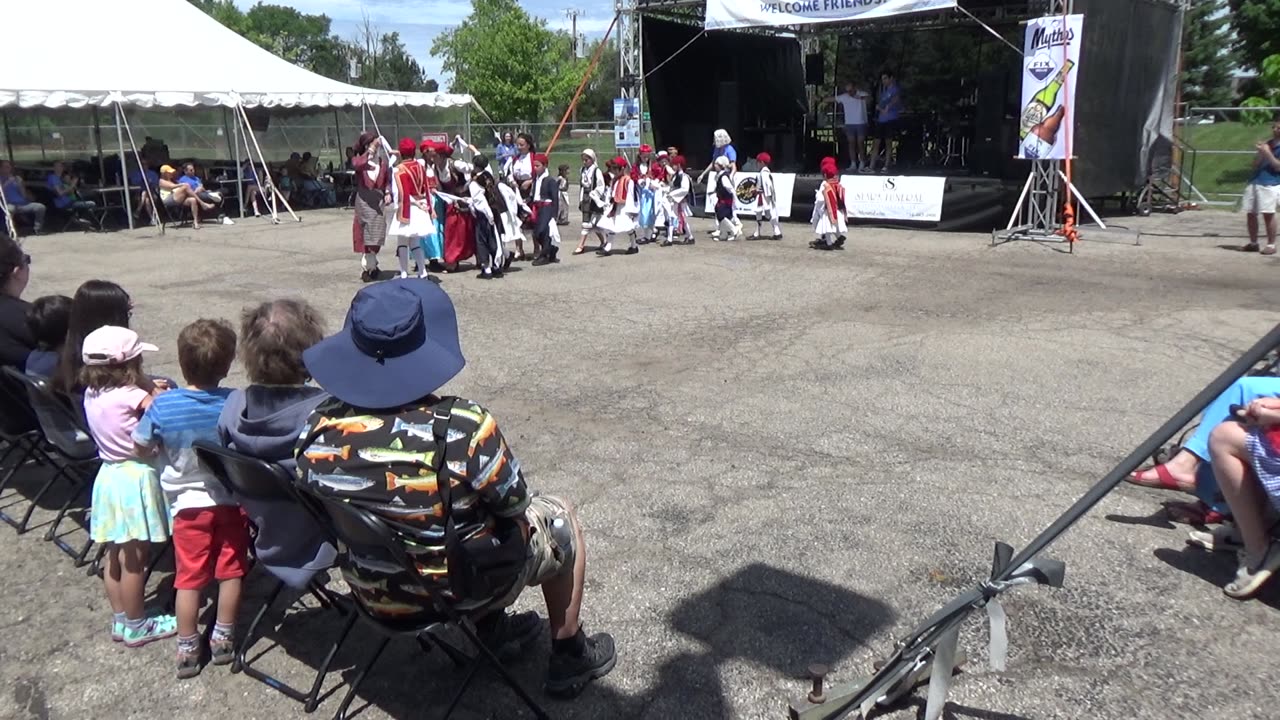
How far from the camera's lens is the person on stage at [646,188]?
13898mm

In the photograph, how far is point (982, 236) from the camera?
14781mm

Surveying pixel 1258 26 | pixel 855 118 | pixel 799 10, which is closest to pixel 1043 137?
pixel 799 10

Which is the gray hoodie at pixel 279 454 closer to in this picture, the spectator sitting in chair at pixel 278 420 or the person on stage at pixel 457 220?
the spectator sitting in chair at pixel 278 420

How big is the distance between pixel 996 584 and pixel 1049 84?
40.5 feet

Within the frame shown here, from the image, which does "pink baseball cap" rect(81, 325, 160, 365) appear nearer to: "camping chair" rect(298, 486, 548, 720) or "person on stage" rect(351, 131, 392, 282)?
"camping chair" rect(298, 486, 548, 720)

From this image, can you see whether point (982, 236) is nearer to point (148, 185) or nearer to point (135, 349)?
point (135, 349)

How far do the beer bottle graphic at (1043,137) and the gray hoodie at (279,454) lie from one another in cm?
1243

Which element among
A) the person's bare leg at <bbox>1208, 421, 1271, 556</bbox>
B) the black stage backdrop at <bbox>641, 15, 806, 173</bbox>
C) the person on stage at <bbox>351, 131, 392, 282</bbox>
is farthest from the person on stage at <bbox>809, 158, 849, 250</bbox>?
the person's bare leg at <bbox>1208, 421, 1271, 556</bbox>

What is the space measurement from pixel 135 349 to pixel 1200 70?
52.3 meters

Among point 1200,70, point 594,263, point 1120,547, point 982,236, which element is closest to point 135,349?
point 1120,547

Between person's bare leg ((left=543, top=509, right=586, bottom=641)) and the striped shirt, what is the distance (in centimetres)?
123

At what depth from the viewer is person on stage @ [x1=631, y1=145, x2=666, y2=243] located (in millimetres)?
13898

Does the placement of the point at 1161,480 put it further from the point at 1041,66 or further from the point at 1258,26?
the point at 1258,26

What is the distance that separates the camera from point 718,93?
20578 mm
